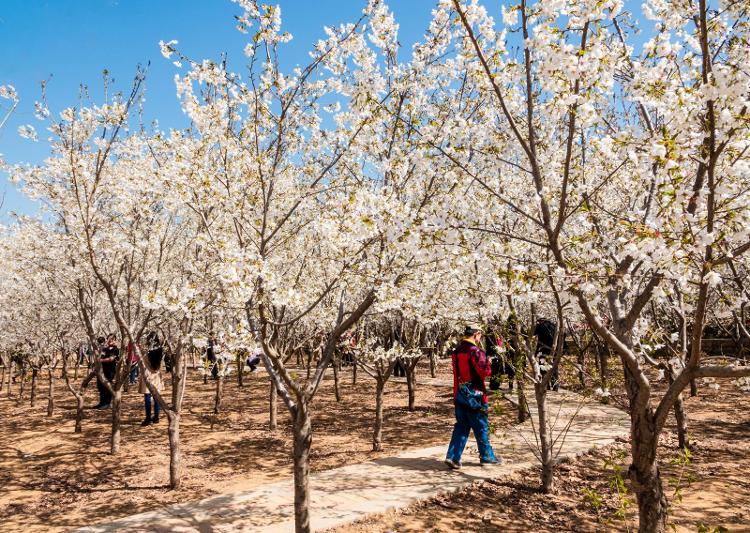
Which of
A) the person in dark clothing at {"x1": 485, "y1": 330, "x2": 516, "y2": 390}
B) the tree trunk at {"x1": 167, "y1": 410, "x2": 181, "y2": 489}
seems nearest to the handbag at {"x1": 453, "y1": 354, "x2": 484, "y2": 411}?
the person in dark clothing at {"x1": 485, "y1": 330, "x2": 516, "y2": 390}

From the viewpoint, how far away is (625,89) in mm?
4367

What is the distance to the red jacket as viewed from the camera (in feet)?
22.7

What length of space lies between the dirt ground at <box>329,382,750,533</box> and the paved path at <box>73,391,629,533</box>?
9.1 inches

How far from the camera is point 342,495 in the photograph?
6.07m

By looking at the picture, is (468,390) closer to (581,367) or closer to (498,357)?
(581,367)

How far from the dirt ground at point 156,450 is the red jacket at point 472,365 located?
2493 mm

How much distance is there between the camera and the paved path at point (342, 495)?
210 inches

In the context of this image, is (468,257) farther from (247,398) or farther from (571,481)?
(247,398)

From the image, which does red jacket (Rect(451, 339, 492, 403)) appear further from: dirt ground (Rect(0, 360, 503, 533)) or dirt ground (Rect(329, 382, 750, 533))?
dirt ground (Rect(0, 360, 503, 533))

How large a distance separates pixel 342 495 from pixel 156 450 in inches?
197

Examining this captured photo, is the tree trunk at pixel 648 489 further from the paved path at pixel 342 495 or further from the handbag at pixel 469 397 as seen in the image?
the handbag at pixel 469 397

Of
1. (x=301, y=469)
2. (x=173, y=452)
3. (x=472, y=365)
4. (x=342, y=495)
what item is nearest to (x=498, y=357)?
(x=472, y=365)

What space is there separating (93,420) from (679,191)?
13.7m

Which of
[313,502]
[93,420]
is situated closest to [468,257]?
[313,502]
